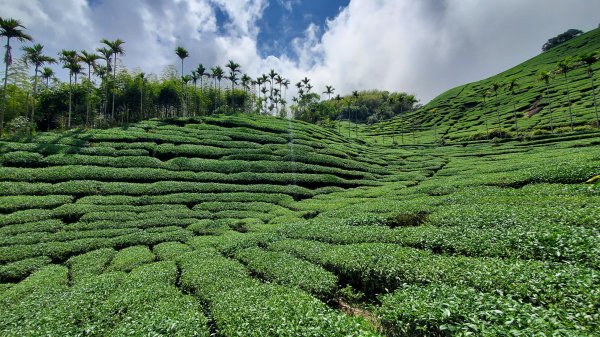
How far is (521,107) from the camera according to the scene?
112 meters

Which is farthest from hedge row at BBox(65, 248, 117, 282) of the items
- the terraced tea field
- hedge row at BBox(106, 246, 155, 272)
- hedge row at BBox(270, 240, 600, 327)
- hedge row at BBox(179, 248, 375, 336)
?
hedge row at BBox(270, 240, 600, 327)

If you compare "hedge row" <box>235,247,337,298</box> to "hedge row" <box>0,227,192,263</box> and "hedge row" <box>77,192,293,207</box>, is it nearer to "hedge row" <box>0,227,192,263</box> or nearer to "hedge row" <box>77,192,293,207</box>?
"hedge row" <box>0,227,192,263</box>

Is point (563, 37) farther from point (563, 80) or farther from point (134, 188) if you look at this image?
point (134, 188)

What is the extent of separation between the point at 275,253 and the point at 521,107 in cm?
12781

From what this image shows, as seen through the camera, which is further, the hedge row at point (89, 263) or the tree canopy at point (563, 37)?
the tree canopy at point (563, 37)

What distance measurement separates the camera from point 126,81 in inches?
3342

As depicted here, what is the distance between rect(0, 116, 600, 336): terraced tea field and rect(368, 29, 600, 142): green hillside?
70156mm

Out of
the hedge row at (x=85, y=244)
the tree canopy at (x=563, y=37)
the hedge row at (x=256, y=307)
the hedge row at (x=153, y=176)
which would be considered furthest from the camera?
the tree canopy at (x=563, y=37)

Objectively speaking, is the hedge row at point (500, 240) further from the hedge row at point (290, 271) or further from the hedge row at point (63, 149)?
the hedge row at point (63, 149)

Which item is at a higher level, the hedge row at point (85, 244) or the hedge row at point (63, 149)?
the hedge row at point (63, 149)

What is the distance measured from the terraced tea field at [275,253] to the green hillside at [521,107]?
7016 centimetres

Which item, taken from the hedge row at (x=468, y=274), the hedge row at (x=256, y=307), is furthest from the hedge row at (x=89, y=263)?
the hedge row at (x=468, y=274)

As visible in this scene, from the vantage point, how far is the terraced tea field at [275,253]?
1028 cm

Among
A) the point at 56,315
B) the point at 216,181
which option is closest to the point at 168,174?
the point at 216,181
